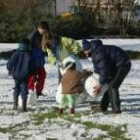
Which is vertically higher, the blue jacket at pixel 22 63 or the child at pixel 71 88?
the blue jacket at pixel 22 63

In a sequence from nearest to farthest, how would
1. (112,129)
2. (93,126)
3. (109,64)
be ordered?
(112,129), (93,126), (109,64)

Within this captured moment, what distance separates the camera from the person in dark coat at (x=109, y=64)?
9.98 meters

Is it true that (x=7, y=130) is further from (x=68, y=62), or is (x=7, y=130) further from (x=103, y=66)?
(x=68, y=62)

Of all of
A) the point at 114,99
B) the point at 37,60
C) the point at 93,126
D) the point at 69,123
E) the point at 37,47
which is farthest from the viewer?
the point at 37,47

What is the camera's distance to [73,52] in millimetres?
11438

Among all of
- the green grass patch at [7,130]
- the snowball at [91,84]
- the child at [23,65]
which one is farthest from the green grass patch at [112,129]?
the child at [23,65]

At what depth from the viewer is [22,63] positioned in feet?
35.6

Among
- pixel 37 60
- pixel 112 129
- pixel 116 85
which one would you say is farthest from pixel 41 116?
pixel 37 60

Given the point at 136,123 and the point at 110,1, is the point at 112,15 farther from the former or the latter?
the point at 136,123

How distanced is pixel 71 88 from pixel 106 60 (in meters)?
0.78

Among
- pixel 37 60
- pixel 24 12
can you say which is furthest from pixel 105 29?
pixel 37 60

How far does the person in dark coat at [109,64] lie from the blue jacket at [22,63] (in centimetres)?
115

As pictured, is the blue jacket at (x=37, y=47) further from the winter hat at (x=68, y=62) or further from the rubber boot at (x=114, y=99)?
the rubber boot at (x=114, y=99)

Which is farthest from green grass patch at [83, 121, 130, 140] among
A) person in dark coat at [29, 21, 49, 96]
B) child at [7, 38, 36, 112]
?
person in dark coat at [29, 21, 49, 96]
